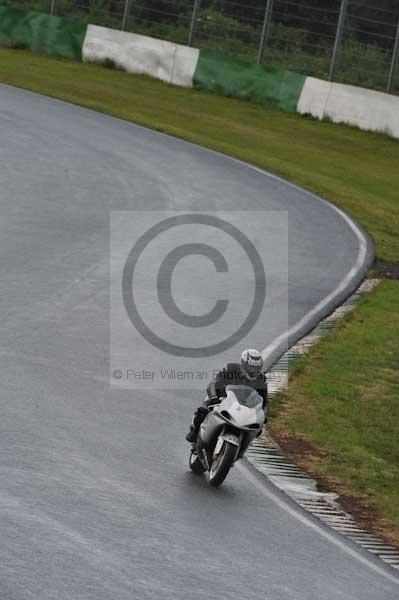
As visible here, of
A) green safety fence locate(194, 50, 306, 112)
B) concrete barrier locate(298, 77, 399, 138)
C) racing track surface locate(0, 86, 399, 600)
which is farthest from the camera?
green safety fence locate(194, 50, 306, 112)

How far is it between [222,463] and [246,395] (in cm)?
67

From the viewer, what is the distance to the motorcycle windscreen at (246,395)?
10898 millimetres

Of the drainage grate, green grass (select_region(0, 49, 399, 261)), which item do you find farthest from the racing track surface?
green grass (select_region(0, 49, 399, 261))

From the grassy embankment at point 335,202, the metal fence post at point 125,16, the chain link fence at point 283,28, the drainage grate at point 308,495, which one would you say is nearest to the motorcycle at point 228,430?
the drainage grate at point 308,495

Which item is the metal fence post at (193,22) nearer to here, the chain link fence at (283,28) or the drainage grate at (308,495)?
the chain link fence at (283,28)

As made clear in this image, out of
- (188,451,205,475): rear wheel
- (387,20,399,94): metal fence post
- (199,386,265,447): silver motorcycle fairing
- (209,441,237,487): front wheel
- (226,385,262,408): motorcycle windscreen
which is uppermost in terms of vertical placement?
(387,20,399,94): metal fence post

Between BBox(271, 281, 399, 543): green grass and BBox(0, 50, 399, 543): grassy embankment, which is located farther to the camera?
BBox(0, 50, 399, 543): grassy embankment

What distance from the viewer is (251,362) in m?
11.0

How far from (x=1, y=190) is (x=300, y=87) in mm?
18120

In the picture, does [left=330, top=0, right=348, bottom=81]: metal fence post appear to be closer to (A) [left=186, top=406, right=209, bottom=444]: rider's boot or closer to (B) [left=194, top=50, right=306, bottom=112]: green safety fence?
(B) [left=194, top=50, right=306, bottom=112]: green safety fence

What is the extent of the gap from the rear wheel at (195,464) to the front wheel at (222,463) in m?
0.20

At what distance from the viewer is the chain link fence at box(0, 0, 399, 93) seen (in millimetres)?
38469

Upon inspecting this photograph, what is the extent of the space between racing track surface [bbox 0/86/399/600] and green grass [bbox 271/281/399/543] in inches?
34.7

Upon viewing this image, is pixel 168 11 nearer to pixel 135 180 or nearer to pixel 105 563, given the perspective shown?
pixel 135 180
